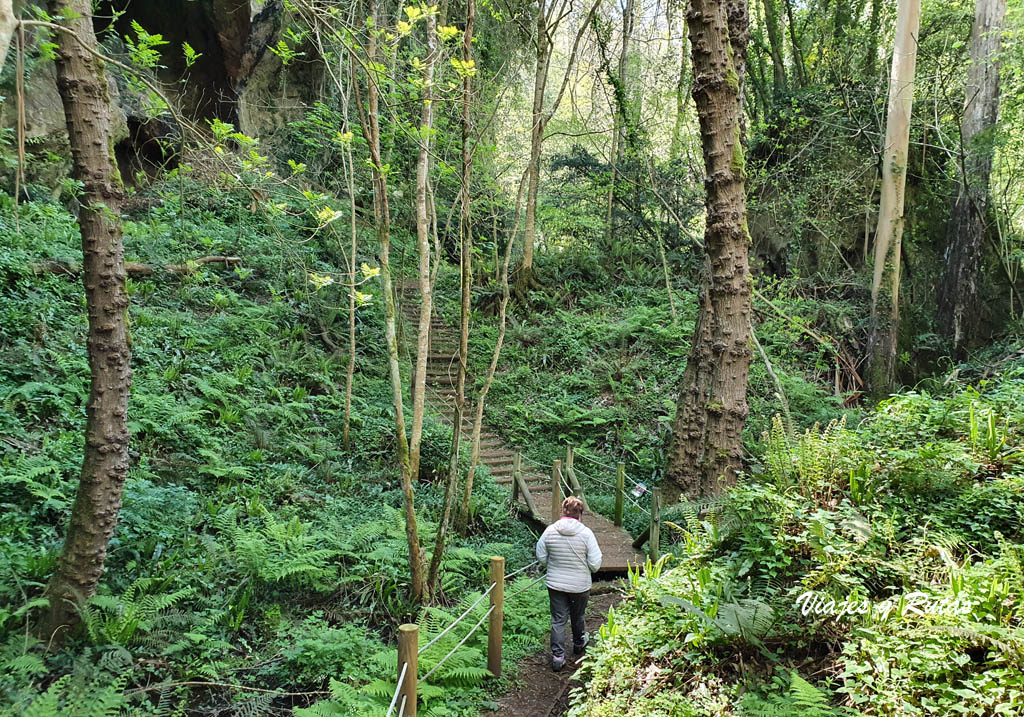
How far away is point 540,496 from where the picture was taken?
35.2 ft

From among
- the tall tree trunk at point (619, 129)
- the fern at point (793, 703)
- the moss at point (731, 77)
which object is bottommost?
the fern at point (793, 703)

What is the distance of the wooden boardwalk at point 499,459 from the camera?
7.73 metres

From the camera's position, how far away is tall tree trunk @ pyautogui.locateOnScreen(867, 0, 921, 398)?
11.9m

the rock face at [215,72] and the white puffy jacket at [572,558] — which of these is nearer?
the white puffy jacket at [572,558]

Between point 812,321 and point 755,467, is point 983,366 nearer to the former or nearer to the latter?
point 812,321

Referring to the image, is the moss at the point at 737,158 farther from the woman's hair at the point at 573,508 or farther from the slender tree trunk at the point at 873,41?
the slender tree trunk at the point at 873,41

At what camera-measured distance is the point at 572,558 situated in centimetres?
527

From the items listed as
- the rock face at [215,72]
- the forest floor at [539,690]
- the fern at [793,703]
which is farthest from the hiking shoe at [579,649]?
the rock face at [215,72]

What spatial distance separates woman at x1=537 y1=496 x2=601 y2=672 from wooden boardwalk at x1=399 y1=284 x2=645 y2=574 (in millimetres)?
1132

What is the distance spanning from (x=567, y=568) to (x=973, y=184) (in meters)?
13.5

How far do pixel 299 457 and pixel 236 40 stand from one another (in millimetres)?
13127

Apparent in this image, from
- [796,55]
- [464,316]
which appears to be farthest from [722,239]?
[796,55]

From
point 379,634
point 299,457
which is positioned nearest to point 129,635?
point 379,634

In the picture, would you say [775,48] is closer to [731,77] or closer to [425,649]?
[731,77]
